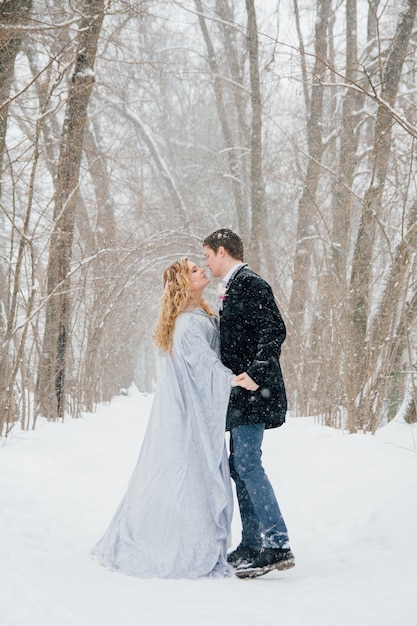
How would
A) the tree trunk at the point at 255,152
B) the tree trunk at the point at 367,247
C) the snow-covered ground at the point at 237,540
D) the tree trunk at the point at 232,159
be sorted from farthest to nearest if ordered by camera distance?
the tree trunk at the point at 232,159 → the tree trunk at the point at 255,152 → the tree trunk at the point at 367,247 → the snow-covered ground at the point at 237,540

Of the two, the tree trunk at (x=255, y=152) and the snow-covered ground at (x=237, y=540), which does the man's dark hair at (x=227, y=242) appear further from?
the tree trunk at (x=255, y=152)

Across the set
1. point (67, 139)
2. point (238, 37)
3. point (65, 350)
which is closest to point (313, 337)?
point (65, 350)

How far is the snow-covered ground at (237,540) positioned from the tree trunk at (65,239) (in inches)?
83.0

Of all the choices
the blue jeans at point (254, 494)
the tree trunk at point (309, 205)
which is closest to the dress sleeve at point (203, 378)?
the blue jeans at point (254, 494)

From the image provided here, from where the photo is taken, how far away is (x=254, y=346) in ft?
11.1

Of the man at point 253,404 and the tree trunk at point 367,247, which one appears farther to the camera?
the tree trunk at point 367,247

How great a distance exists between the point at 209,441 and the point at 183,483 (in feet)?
0.81

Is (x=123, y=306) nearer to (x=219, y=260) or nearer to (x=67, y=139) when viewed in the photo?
(x=67, y=139)

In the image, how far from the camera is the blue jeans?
10.7ft

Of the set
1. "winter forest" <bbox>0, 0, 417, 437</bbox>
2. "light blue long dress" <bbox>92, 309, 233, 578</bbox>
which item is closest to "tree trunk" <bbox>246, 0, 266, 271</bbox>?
"winter forest" <bbox>0, 0, 417, 437</bbox>

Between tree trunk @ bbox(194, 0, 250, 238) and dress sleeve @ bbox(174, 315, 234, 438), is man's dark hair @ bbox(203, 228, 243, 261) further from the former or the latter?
tree trunk @ bbox(194, 0, 250, 238)

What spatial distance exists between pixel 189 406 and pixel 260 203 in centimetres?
906

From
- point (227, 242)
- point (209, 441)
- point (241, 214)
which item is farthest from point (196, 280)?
point (241, 214)

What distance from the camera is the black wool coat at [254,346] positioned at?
3.22m
